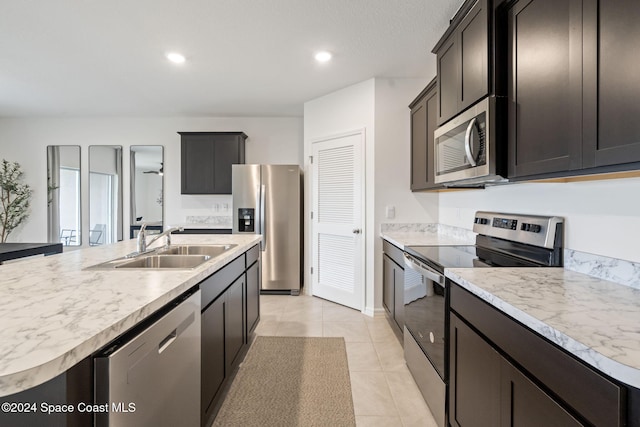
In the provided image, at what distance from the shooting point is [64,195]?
15.9 ft

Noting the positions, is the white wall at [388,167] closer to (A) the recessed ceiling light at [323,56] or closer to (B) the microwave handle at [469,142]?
(A) the recessed ceiling light at [323,56]

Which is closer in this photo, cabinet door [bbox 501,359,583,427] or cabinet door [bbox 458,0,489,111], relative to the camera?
cabinet door [bbox 501,359,583,427]

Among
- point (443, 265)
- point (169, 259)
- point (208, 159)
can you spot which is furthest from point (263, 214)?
point (443, 265)

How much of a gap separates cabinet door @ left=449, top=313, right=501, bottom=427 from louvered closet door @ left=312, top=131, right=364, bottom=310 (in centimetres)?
191

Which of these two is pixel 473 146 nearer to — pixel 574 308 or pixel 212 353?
pixel 574 308

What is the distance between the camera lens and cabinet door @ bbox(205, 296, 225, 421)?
1439 millimetres

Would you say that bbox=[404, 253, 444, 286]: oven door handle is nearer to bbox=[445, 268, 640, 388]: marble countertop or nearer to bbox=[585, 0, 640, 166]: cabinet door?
bbox=[445, 268, 640, 388]: marble countertop

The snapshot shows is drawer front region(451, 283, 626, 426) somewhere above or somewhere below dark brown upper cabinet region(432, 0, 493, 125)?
below

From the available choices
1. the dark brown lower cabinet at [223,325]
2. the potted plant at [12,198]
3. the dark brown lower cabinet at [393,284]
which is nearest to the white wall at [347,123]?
the dark brown lower cabinet at [393,284]

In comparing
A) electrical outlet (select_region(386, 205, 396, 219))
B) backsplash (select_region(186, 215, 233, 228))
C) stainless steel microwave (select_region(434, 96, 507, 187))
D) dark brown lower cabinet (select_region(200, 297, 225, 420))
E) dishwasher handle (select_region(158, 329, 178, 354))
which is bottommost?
dark brown lower cabinet (select_region(200, 297, 225, 420))

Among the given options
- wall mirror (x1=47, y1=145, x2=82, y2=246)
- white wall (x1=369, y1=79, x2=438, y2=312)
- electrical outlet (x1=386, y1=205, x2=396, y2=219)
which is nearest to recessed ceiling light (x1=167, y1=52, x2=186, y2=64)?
white wall (x1=369, y1=79, x2=438, y2=312)

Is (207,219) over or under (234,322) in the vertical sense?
over

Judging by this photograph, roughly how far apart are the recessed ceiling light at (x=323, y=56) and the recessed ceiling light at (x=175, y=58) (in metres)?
1.28

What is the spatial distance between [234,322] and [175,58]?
250 cm
